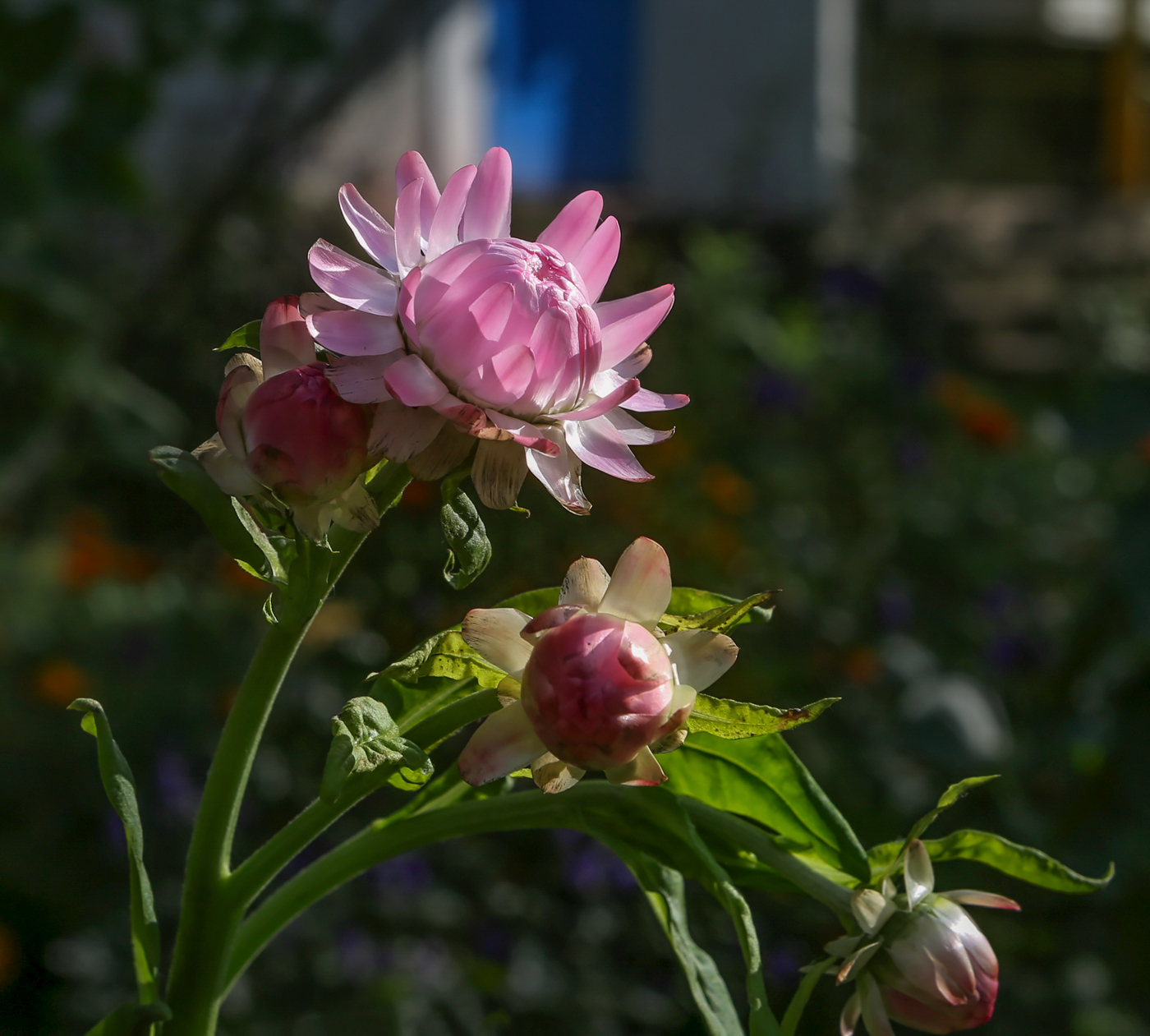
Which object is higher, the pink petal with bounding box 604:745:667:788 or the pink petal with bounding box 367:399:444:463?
the pink petal with bounding box 367:399:444:463

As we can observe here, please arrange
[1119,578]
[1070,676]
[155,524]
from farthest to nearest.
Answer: [155,524], [1070,676], [1119,578]

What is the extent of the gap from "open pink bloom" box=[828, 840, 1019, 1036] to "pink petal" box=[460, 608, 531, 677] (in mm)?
154

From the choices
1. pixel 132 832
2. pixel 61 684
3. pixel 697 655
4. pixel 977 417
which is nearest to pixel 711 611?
pixel 697 655

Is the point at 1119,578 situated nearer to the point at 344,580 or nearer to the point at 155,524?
the point at 344,580

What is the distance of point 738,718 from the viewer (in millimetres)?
423

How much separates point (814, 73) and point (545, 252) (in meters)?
4.92

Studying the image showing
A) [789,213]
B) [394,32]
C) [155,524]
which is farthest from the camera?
[789,213]

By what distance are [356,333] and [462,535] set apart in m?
0.08

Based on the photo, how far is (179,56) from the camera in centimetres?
198

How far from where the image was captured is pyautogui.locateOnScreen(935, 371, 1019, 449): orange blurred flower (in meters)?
2.58

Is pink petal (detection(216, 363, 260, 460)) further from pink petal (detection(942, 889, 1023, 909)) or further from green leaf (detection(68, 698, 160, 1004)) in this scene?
pink petal (detection(942, 889, 1023, 909))

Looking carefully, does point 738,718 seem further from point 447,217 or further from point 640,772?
point 447,217

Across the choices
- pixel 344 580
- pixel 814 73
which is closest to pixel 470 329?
pixel 344 580

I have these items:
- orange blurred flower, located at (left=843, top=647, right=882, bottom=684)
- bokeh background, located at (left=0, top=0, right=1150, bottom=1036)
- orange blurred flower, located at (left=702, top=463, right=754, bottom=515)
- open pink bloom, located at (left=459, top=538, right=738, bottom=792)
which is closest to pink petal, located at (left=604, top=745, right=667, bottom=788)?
open pink bloom, located at (left=459, top=538, right=738, bottom=792)
